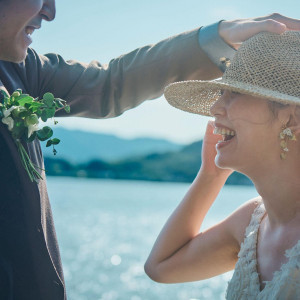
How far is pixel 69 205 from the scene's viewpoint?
5194 cm

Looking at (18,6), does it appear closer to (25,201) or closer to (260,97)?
(25,201)

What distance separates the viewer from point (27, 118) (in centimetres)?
212

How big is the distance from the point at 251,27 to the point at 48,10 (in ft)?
2.69

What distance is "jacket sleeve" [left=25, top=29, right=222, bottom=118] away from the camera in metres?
2.52

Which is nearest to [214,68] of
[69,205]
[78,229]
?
[78,229]

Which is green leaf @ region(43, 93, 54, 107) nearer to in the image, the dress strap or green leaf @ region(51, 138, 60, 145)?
green leaf @ region(51, 138, 60, 145)

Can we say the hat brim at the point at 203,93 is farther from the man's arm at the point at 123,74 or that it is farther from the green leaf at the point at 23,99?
the green leaf at the point at 23,99

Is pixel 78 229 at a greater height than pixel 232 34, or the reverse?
pixel 232 34

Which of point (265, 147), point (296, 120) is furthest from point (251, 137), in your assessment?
point (296, 120)

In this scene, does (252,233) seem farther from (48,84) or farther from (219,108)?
(48,84)

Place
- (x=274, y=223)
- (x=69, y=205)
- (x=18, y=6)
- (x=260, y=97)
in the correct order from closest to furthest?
(x=18, y=6) < (x=260, y=97) < (x=274, y=223) < (x=69, y=205)

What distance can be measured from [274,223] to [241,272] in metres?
0.25

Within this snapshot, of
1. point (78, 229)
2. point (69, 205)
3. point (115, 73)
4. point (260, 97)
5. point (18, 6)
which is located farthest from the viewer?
point (69, 205)

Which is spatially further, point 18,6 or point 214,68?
point 214,68
